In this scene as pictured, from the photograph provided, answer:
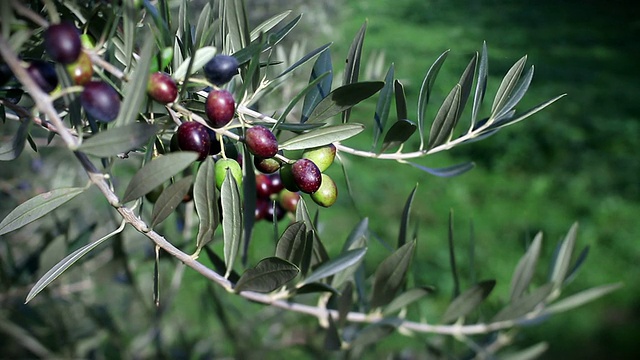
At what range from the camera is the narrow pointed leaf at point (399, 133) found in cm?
55

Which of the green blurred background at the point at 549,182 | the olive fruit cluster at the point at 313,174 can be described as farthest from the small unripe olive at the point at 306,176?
the green blurred background at the point at 549,182

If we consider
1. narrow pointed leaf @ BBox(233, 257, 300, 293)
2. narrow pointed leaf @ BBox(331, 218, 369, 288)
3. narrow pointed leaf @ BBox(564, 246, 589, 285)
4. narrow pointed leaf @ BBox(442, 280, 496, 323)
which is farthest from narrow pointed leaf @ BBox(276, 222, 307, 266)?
narrow pointed leaf @ BBox(564, 246, 589, 285)

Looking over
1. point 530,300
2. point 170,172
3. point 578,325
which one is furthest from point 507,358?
point 578,325

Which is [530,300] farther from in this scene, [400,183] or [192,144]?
[400,183]

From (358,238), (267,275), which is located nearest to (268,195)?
(358,238)

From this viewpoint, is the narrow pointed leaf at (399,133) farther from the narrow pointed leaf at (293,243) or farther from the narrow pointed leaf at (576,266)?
the narrow pointed leaf at (576,266)

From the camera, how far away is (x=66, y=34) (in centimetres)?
36

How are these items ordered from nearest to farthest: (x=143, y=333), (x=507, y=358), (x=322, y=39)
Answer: (x=507, y=358) < (x=143, y=333) < (x=322, y=39)

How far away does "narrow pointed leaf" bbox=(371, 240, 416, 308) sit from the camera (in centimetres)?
67

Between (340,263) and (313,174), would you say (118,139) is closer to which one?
(313,174)

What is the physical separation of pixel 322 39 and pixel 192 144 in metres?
3.36

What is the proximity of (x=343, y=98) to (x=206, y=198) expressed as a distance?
0.13 m

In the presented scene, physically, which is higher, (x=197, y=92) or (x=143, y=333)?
(x=197, y=92)

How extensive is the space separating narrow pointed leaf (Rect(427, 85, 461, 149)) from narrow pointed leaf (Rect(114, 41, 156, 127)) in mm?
295
